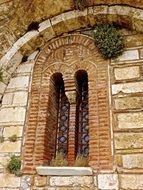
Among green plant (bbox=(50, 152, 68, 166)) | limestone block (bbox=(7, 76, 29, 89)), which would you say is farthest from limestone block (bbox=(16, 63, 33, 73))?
green plant (bbox=(50, 152, 68, 166))

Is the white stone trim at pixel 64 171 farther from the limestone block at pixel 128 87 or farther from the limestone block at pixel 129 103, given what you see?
the limestone block at pixel 128 87

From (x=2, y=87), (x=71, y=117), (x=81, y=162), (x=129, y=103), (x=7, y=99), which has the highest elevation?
(x=2, y=87)

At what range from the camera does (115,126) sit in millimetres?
4207

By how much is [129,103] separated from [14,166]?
6.08 feet

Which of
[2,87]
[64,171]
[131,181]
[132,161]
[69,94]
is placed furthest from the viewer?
[2,87]

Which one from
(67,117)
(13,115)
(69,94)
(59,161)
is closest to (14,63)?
(13,115)

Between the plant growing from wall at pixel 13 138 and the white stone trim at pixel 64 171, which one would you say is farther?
the plant growing from wall at pixel 13 138

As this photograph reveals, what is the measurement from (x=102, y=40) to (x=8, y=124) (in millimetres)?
1955

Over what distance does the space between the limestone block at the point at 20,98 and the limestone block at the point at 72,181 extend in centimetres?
130

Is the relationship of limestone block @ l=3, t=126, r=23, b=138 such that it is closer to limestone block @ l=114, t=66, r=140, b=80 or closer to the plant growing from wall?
the plant growing from wall

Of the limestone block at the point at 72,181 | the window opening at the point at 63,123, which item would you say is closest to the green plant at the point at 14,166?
the limestone block at the point at 72,181

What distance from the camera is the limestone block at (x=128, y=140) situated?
13.2 ft

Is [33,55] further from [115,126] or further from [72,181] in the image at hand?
[72,181]

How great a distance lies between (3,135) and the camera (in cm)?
459
